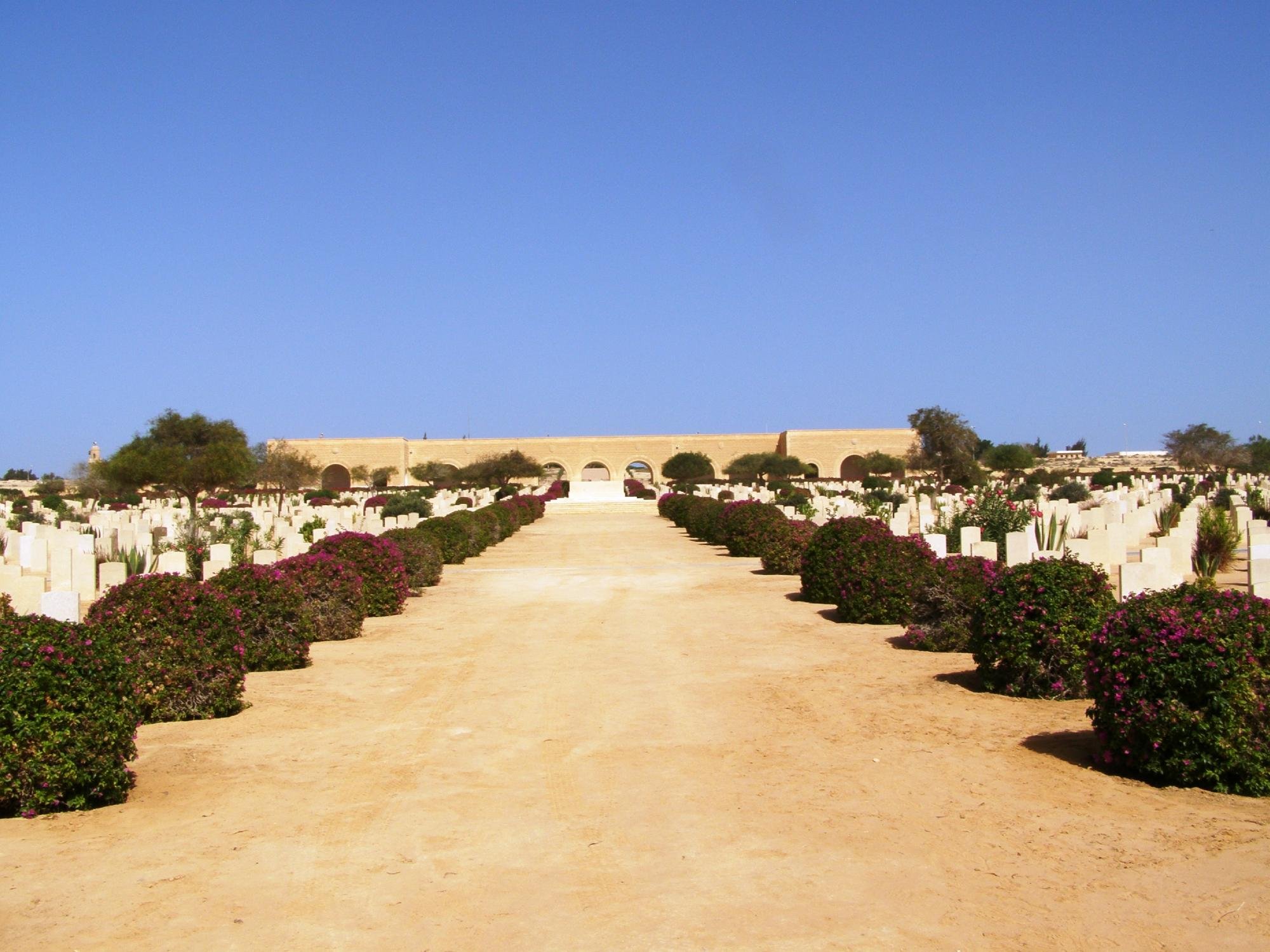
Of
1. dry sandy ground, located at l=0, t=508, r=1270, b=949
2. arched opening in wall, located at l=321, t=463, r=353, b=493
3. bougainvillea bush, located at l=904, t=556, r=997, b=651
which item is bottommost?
dry sandy ground, located at l=0, t=508, r=1270, b=949

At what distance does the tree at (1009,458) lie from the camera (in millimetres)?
68312

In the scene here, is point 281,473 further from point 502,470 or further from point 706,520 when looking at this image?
point 706,520

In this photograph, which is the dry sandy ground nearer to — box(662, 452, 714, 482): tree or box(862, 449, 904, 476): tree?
box(862, 449, 904, 476): tree

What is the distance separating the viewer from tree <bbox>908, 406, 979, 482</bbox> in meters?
57.2

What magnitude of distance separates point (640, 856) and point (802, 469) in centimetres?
7504

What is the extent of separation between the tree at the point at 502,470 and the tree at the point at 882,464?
23.3 meters

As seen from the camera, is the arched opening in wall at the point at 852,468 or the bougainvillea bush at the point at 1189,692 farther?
the arched opening in wall at the point at 852,468

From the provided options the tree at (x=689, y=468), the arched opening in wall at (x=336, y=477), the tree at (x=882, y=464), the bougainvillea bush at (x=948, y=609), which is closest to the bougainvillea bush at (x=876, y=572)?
the bougainvillea bush at (x=948, y=609)

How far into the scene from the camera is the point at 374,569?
11742mm

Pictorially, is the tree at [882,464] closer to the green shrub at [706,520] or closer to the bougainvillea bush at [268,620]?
the green shrub at [706,520]

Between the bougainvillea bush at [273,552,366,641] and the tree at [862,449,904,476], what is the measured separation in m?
66.9

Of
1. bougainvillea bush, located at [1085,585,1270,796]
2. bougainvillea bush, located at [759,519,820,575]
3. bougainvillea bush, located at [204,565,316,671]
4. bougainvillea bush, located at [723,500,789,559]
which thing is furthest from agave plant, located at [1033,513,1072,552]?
bougainvillea bush, located at [204,565,316,671]

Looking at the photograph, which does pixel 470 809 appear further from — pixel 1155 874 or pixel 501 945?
pixel 1155 874

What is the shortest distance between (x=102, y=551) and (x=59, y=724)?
11.6 metres
